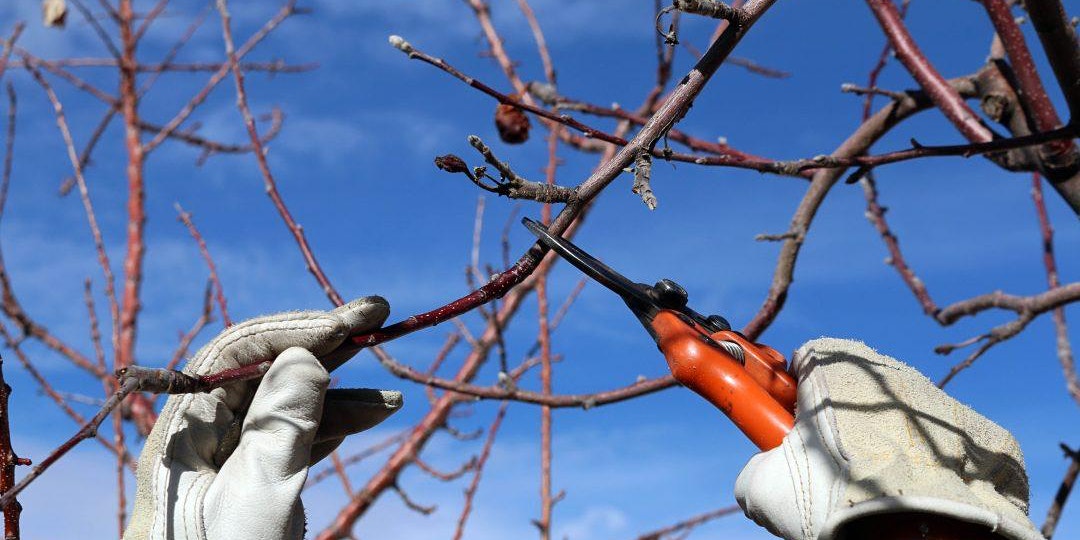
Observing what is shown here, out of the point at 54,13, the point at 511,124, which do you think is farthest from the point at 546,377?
the point at 54,13

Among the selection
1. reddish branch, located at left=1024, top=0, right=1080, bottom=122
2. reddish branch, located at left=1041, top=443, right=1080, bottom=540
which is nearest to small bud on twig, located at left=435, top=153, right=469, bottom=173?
reddish branch, located at left=1024, top=0, right=1080, bottom=122

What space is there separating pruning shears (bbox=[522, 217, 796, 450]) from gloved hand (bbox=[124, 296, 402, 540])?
0.48 meters

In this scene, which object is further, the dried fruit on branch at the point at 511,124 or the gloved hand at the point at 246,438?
the dried fruit on branch at the point at 511,124

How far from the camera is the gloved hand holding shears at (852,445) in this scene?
144 cm

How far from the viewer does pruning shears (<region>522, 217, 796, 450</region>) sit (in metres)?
1.67

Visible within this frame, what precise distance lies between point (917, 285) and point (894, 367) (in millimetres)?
2015

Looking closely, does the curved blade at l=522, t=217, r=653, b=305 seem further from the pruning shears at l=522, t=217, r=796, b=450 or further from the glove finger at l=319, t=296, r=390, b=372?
the glove finger at l=319, t=296, r=390, b=372

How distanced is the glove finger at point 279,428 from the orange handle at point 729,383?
679 mm

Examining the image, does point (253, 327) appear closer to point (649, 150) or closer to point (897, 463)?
point (649, 150)

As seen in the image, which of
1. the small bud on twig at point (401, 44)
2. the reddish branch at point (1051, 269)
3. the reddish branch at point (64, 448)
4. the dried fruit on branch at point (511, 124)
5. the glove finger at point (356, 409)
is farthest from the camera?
the reddish branch at point (1051, 269)

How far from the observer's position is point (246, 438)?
5.86 feet

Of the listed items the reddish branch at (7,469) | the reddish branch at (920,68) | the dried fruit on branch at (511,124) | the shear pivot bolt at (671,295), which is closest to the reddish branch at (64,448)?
the reddish branch at (7,469)

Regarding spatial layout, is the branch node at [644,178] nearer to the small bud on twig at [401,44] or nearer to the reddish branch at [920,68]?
the small bud on twig at [401,44]

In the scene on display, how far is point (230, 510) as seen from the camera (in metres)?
1.73
